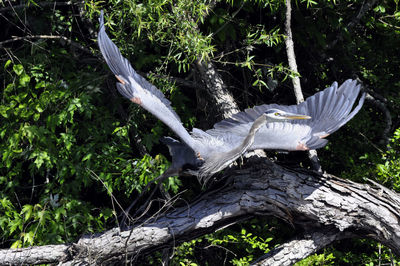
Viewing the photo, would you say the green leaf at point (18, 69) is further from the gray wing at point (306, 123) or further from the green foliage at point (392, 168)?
the green foliage at point (392, 168)

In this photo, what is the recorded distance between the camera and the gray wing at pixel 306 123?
3.22m

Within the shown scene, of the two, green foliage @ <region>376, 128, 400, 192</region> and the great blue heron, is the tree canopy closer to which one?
green foliage @ <region>376, 128, 400, 192</region>

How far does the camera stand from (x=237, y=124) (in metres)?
3.60

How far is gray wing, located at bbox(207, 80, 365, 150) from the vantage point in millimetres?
3223

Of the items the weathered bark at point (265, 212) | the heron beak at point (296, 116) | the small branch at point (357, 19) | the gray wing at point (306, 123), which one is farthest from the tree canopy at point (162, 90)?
the heron beak at point (296, 116)

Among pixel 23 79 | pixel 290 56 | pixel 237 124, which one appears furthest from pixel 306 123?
pixel 23 79

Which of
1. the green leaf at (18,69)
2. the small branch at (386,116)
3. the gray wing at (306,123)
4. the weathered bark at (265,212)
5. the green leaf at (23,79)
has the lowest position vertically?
the weathered bark at (265,212)

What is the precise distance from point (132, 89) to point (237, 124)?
86 cm

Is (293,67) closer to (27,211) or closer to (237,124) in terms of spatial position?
(237,124)

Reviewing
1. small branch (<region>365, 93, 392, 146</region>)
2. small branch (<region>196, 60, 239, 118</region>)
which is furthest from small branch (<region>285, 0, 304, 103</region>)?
small branch (<region>365, 93, 392, 146</region>)

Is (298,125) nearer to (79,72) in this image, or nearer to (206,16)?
(206,16)

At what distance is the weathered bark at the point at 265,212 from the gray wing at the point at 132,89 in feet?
1.67

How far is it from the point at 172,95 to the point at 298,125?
3.72 feet

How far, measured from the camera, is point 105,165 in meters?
3.89
